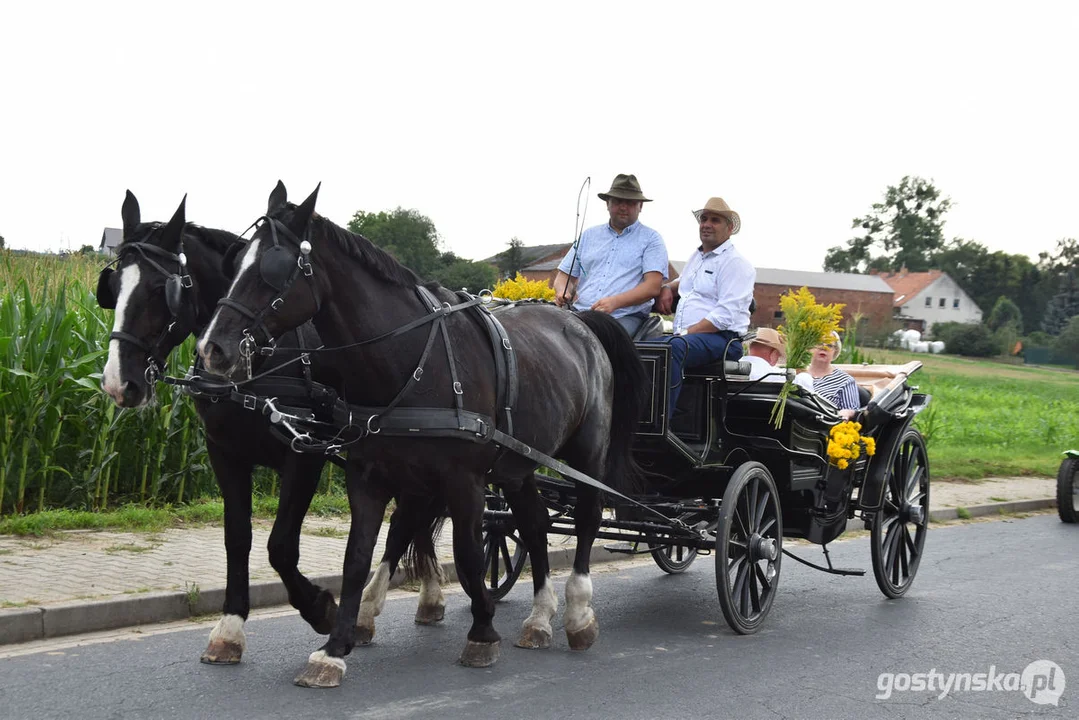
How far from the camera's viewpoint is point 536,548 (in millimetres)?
6363

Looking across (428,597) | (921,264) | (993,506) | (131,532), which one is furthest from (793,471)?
(921,264)

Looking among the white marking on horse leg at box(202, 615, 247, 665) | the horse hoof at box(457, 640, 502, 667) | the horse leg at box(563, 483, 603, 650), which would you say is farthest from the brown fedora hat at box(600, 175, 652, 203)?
the white marking on horse leg at box(202, 615, 247, 665)

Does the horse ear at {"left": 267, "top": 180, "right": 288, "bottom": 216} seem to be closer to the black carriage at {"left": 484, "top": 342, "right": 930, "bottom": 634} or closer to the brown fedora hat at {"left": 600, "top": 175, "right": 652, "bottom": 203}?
the black carriage at {"left": 484, "top": 342, "right": 930, "bottom": 634}

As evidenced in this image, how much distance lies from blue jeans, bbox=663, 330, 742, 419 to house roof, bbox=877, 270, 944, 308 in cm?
9033

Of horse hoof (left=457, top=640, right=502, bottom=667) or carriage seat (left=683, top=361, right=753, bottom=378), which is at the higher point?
carriage seat (left=683, top=361, right=753, bottom=378)

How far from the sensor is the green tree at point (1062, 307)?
96562 mm

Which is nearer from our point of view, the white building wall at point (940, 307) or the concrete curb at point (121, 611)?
the concrete curb at point (121, 611)

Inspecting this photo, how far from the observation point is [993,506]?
13.1 meters

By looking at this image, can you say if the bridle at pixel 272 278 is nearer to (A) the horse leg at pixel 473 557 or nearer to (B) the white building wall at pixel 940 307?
(A) the horse leg at pixel 473 557

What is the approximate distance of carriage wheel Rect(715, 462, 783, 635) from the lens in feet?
20.8

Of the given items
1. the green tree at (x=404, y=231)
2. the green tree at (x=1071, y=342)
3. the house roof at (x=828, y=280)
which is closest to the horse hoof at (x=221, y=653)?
the green tree at (x=404, y=231)

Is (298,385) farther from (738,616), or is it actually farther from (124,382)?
(738,616)

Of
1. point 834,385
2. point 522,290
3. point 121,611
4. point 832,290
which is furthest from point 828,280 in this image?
point 121,611

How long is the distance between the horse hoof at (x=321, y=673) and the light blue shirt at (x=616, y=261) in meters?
3.21
